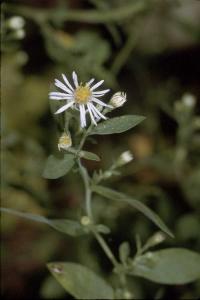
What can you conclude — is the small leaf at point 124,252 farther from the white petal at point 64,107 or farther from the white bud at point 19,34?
the white bud at point 19,34

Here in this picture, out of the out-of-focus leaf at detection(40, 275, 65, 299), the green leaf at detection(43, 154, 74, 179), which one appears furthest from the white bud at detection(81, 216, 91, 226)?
the out-of-focus leaf at detection(40, 275, 65, 299)

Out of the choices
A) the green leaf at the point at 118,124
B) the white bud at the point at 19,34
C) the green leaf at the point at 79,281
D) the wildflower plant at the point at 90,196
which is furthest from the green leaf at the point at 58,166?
the white bud at the point at 19,34

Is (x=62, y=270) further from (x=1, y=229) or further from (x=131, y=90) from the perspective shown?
(x=131, y=90)

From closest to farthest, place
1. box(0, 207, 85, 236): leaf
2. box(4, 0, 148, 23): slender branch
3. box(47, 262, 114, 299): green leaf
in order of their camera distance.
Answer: box(0, 207, 85, 236): leaf, box(47, 262, 114, 299): green leaf, box(4, 0, 148, 23): slender branch

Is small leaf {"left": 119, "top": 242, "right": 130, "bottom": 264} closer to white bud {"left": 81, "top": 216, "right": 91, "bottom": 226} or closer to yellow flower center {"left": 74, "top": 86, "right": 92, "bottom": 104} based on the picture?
white bud {"left": 81, "top": 216, "right": 91, "bottom": 226}

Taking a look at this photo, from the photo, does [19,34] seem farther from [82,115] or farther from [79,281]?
[79,281]

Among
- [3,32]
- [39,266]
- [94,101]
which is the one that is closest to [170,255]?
[94,101]
